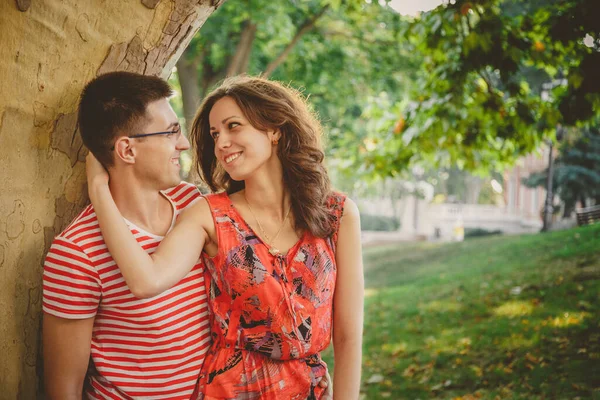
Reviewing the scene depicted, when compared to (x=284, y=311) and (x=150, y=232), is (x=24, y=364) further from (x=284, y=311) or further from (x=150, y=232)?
(x=284, y=311)

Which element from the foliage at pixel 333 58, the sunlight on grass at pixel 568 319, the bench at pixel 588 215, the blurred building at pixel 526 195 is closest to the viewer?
the sunlight on grass at pixel 568 319

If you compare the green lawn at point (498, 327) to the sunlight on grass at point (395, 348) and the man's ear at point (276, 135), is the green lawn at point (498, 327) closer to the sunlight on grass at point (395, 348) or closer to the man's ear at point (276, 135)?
the sunlight on grass at point (395, 348)

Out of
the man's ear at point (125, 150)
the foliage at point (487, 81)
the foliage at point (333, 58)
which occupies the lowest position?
the man's ear at point (125, 150)

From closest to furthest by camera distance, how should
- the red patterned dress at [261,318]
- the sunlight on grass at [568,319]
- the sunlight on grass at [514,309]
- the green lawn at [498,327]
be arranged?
the red patterned dress at [261,318], the green lawn at [498,327], the sunlight on grass at [568,319], the sunlight on grass at [514,309]

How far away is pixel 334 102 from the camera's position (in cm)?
1062

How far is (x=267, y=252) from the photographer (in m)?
2.19

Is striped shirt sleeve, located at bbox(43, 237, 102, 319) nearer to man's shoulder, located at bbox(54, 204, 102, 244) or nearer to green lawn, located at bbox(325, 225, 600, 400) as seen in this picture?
man's shoulder, located at bbox(54, 204, 102, 244)

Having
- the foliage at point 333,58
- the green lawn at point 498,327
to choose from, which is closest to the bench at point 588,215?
the green lawn at point 498,327

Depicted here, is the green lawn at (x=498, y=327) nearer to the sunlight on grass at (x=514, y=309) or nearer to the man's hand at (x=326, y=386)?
the sunlight on grass at (x=514, y=309)

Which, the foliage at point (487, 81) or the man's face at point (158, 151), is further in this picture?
the foliage at point (487, 81)

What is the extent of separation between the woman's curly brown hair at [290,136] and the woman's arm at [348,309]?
10cm

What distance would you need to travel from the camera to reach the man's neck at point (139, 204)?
2080 millimetres

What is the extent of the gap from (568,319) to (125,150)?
5107 millimetres

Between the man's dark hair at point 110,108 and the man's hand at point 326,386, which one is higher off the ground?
the man's dark hair at point 110,108
